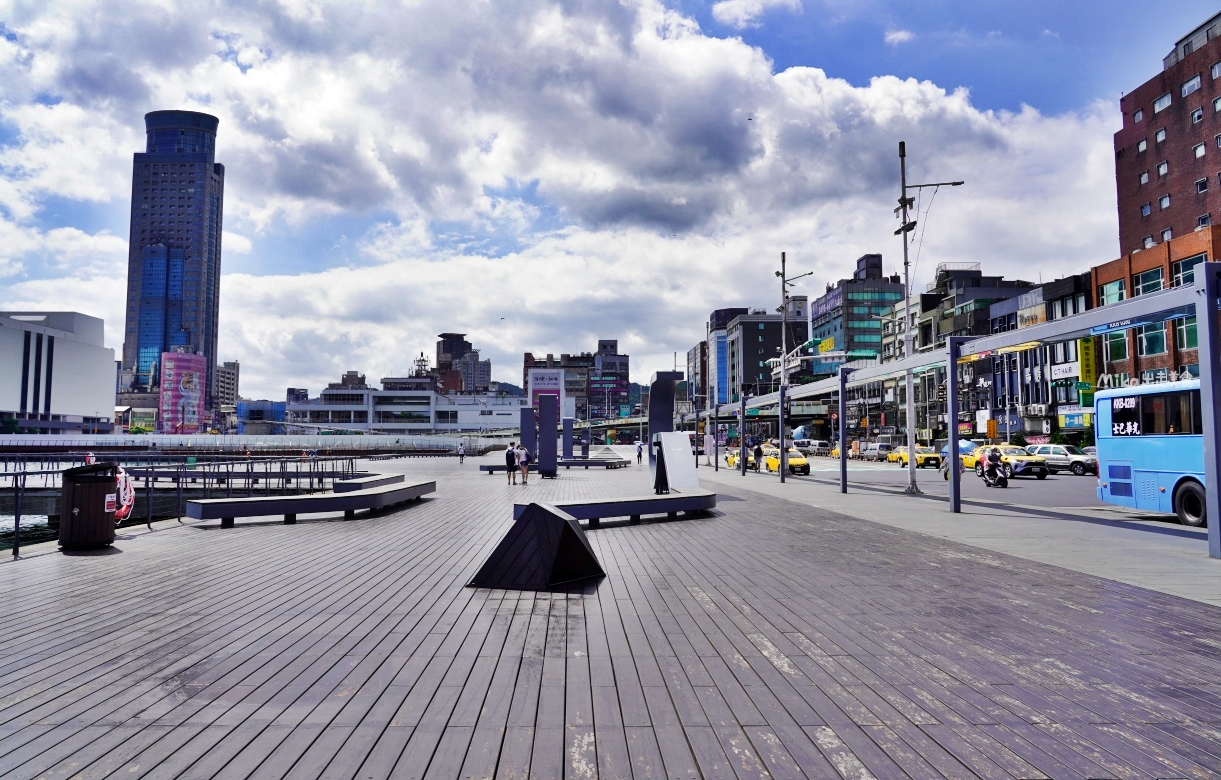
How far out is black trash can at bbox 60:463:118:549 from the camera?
10.2 metres

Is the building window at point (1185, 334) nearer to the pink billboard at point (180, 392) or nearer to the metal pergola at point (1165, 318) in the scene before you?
the metal pergola at point (1165, 318)

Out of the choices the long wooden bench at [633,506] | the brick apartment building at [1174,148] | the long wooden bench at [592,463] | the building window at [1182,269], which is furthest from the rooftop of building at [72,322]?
the building window at [1182,269]

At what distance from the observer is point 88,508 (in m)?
10.4

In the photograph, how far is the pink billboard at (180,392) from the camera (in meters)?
136

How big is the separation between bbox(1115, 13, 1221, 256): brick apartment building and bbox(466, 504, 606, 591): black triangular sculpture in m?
56.6

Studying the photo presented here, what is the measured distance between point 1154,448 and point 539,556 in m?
14.5

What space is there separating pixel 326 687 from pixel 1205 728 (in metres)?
5.34

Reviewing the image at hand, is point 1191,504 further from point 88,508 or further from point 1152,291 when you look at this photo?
point 1152,291

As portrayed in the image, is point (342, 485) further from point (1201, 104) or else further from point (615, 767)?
point (1201, 104)

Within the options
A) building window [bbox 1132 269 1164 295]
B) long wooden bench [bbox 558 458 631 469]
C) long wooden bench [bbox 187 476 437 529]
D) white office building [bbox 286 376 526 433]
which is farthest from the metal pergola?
white office building [bbox 286 376 526 433]

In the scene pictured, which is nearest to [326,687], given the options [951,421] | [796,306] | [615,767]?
[615,767]

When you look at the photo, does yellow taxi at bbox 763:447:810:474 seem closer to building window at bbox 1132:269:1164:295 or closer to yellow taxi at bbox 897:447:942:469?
yellow taxi at bbox 897:447:942:469

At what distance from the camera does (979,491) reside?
77.9 ft

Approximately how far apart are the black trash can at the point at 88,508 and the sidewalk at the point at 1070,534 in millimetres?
13560
